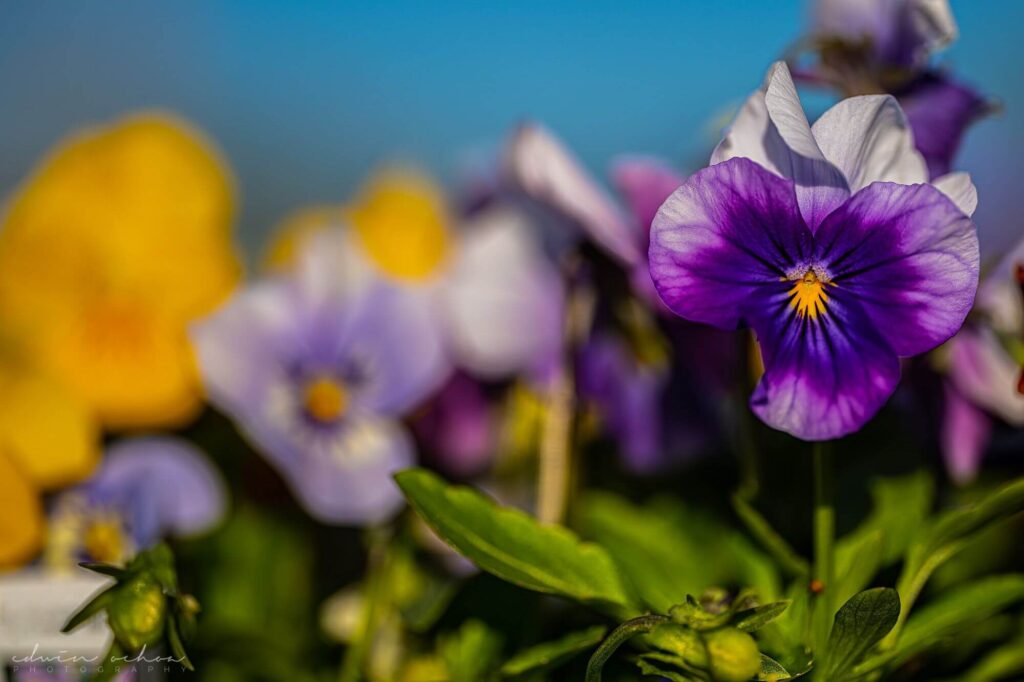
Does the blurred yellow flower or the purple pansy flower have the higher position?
the purple pansy flower

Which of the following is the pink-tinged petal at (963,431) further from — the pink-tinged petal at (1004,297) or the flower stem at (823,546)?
the flower stem at (823,546)

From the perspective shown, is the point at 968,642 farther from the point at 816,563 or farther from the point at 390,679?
the point at 390,679

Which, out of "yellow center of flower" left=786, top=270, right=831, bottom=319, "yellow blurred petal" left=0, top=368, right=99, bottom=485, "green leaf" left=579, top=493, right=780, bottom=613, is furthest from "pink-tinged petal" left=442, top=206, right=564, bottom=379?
"yellow center of flower" left=786, top=270, right=831, bottom=319

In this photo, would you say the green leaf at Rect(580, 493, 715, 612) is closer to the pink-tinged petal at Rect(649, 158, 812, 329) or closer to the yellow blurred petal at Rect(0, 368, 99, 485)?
the pink-tinged petal at Rect(649, 158, 812, 329)

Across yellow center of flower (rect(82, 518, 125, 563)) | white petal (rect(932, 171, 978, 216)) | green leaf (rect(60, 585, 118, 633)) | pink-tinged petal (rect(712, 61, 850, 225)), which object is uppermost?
white petal (rect(932, 171, 978, 216))

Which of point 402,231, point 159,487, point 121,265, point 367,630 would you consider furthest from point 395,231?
point 367,630

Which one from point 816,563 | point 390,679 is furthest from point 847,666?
point 390,679

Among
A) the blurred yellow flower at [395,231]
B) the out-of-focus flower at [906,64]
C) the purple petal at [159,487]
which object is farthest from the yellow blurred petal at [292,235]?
the out-of-focus flower at [906,64]
